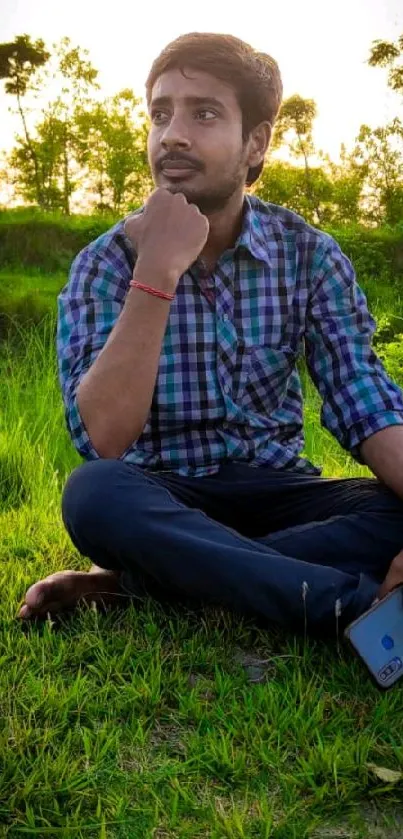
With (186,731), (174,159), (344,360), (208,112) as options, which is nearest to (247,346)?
(344,360)

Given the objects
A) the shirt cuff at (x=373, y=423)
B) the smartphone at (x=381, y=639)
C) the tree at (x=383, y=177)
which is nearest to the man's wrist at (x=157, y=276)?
the shirt cuff at (x=373, y=423)

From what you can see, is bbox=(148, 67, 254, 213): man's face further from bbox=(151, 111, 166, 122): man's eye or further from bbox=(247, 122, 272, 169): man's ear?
bbox=(247, 122, 272, 169): man's ear

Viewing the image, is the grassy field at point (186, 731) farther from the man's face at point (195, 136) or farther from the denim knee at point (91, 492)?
the man's face at point (195, 136)

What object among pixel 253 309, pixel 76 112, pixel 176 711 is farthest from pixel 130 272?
pixel 76 112

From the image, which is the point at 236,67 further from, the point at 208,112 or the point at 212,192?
the point at 212,192

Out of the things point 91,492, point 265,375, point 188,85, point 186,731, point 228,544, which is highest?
point 188,85

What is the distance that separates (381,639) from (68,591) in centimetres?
92

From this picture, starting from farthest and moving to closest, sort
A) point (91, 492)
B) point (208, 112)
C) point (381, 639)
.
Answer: point (208, 112) → point (91, 492) → point (381, 639)

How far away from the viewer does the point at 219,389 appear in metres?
3.03

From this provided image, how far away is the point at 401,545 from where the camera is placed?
287 centimetres

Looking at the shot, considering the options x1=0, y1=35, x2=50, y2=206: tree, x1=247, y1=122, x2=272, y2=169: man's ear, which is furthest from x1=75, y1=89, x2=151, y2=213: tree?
x1=247, y1=122, x2=272, y2=169: man's ear

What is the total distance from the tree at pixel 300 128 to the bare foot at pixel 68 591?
13.8m

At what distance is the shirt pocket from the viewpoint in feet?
10.2

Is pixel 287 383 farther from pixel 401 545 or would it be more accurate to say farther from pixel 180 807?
pixel 180 807
